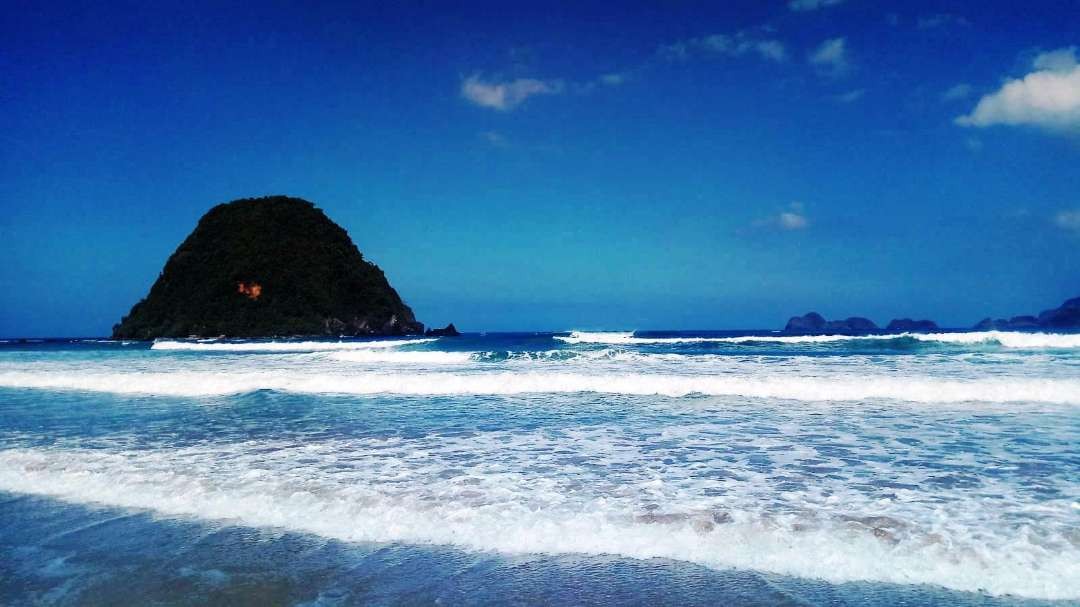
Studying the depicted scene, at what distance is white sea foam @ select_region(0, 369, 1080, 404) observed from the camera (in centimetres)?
1234

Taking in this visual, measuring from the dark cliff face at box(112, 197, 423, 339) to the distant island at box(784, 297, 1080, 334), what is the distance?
62239 millimetres

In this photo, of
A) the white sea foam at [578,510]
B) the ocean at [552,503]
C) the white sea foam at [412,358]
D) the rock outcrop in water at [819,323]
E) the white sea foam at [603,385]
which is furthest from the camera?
the rock outcrop in water at [819,323]

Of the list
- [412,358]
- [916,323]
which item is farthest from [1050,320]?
[412,358]

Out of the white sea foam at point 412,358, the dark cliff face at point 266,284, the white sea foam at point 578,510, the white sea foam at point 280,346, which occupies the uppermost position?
the dark cliff face at point 266,284

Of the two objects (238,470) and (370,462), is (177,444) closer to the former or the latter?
(238,470)

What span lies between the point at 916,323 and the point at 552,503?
12014 cm

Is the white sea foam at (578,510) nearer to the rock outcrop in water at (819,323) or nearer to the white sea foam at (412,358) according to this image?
the white sea foam at (412,358)

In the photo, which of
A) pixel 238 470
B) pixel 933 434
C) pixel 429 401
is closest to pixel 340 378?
pixel 429 401

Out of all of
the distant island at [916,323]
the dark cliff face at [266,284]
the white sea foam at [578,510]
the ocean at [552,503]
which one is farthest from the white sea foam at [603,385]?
the distant island at [916,323]

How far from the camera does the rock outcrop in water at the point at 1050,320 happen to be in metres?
87.2

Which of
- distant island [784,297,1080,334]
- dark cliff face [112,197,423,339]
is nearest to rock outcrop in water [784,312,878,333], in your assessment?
distant island [784,297,1080,334]

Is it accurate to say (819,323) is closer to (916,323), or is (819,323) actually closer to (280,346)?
(916,323)

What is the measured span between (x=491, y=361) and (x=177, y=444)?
15.5 metres

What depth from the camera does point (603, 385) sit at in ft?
48.0
